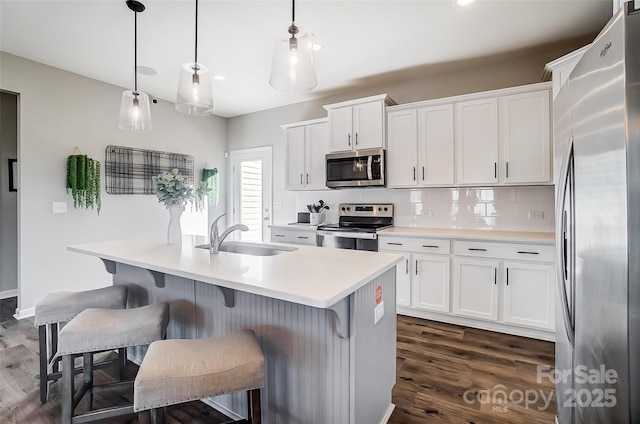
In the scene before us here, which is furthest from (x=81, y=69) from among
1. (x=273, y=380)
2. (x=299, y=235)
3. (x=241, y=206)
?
Result: (x=273, y=380)

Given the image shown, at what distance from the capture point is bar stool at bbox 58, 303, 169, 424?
1.46 m

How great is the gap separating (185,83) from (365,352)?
1994mm

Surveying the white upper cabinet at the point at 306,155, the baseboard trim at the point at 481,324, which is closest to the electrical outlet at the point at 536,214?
the baseboard trim at the point at 481,324

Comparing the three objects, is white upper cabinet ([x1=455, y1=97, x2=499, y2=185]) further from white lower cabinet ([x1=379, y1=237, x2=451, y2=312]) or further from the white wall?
A: the white wall

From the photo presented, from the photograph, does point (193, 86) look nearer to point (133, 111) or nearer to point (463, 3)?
point (133, 111)

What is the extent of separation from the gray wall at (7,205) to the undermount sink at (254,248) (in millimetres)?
3670

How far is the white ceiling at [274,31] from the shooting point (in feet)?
7.73

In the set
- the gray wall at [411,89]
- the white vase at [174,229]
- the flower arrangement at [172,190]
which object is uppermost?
the gray wall at [411,89]

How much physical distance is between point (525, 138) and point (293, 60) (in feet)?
8.02

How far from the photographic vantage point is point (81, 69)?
136 inches

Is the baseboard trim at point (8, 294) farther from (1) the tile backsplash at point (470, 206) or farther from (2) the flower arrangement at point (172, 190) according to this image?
(1) the tile backsplash at point (470, 206)

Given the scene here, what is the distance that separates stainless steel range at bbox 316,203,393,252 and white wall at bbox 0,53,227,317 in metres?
2.62

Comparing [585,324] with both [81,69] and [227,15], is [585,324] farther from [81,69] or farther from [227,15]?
[81,69]

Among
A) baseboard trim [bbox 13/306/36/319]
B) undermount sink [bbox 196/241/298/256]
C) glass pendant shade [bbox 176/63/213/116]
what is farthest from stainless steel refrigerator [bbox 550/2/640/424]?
baseboard trim [bbox 13/306/36/319]
